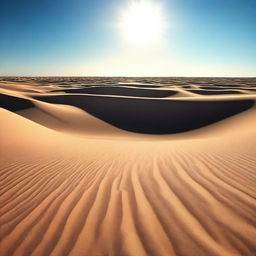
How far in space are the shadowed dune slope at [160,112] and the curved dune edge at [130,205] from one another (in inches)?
376

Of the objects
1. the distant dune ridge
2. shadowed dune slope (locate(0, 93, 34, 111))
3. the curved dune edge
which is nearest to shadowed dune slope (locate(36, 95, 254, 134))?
shadowed dune slope (locate(0, 93, 34, 111))

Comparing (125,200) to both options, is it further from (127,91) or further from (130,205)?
(127,91)

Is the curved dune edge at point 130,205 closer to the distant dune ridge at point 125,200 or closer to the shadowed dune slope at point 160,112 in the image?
the distant dune ridge at point 125,200

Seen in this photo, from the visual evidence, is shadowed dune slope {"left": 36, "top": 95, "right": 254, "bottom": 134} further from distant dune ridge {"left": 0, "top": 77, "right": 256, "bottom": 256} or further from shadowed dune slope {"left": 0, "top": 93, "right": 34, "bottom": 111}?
distant dune ridge {"left": 0, "top": 77, "right": 256, "bottom": 256}

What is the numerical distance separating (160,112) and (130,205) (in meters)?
→ 15.0

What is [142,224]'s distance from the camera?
2.66 m

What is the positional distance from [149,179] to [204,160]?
1792mm

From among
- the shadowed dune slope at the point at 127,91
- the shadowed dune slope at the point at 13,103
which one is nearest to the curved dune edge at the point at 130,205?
the shadowed dune slope at the point at 13,103

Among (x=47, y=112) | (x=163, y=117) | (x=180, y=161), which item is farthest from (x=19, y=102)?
(x=180, y=161)

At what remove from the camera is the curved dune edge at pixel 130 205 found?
232 centimetres

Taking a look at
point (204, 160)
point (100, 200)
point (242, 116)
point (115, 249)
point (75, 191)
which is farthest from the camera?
point (242, 116)

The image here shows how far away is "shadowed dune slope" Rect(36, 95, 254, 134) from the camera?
1549 centimetres

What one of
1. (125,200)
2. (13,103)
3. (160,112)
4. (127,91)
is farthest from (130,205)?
(127,91)

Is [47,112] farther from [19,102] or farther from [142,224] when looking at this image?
[142,224]
